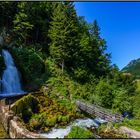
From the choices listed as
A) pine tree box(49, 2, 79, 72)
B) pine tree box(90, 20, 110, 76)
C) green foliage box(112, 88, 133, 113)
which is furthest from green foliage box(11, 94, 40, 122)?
pine tree box(90, 20, 110, 76)

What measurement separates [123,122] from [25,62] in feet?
36.6

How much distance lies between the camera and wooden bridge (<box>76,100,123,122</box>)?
18766 millimetres

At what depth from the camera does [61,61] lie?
2855 cm

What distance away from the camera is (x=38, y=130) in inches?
608

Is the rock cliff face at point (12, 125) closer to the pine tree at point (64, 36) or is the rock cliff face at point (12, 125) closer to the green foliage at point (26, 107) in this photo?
the green foliage at point (26, 107)

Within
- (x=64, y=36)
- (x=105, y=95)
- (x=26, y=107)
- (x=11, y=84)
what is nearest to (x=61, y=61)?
(x=64, y=36)

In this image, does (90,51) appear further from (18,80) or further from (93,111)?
(93,111)

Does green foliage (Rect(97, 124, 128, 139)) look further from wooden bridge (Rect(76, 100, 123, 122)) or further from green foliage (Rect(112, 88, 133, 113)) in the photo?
green foliage (Rect(112, 88, 133, 113))

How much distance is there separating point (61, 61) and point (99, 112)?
31.2ft

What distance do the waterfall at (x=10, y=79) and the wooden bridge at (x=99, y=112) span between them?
4.50 metres

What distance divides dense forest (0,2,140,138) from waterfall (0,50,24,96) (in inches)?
21.4

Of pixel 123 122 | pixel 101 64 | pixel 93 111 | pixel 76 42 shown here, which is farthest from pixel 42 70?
pixel 123 122

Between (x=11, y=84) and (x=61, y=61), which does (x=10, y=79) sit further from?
(x=61, y=61)

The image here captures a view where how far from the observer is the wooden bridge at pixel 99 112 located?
18.8 m
